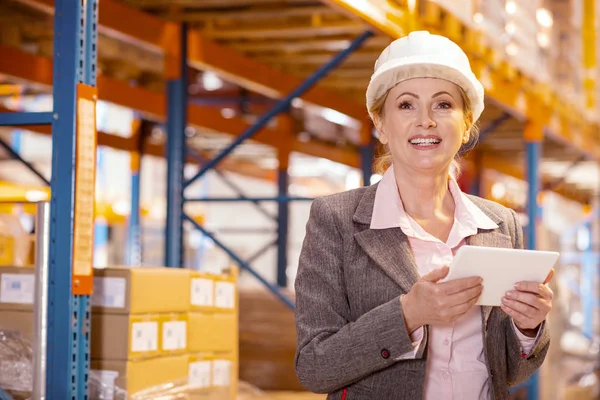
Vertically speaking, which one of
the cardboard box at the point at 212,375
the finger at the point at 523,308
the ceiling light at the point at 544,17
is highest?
the ceiling light at the point at 544,17

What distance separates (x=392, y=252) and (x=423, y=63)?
491 millimetres

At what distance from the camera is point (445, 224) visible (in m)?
2.40

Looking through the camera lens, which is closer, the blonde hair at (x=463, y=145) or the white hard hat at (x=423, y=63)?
the white hard hat at (x=423, y=63)

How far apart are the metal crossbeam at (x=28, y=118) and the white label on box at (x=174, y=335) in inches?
49.7

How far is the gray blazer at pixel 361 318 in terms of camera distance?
213cm

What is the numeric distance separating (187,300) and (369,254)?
2418 millimetres

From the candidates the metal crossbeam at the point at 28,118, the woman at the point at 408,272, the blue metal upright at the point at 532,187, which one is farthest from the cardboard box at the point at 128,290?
the blue metal upright at the point at 532,187

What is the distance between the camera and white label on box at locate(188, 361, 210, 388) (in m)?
4.55

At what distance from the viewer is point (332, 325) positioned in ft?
7.22

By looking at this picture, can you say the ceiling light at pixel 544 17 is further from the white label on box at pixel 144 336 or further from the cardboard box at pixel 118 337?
the cardboard box at pixel 118 337

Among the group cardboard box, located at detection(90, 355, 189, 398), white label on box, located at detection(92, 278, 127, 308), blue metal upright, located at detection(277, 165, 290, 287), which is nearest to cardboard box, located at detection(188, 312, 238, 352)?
cardboard box, located at detection(90, 355, 189, 398)

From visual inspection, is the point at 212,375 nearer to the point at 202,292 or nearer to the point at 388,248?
the point at 202,292

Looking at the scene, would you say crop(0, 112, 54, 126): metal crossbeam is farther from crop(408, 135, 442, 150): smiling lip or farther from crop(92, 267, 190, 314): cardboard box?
crop(408, 135, 442, 150): smiling lip

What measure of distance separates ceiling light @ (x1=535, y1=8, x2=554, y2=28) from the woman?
228 inches
